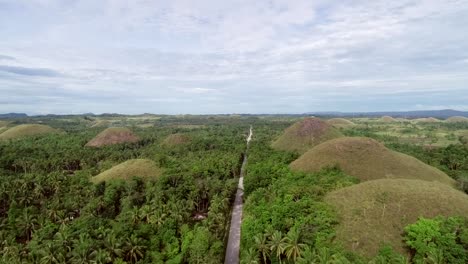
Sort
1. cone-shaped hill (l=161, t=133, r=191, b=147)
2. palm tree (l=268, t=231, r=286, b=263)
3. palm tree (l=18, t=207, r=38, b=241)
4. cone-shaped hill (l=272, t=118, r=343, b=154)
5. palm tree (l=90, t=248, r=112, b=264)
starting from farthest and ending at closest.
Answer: cone-shaped hill (l=161, t=133, r=191, b=147), cone-shaped hill (l=272, t=118, r=343, b=154), palm tree (l=18, t=207, r=38, b=241), palm tree (l=268, t=231, r=286, b=263), palm tree (l=90, t=248, r=112, b=264)

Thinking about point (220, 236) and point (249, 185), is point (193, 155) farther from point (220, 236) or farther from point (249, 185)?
point (220, 236)

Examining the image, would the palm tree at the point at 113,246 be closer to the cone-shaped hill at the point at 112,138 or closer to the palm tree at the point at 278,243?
the palm tree at the point at 278,243

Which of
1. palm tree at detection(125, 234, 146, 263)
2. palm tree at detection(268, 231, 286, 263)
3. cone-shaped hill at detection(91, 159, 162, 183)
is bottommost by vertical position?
palm tree at detection(125, 234, 146, 263)

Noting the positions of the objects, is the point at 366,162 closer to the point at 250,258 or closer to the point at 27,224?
the point at 250,258

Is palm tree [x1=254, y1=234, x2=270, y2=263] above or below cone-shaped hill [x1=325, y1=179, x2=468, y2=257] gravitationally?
below

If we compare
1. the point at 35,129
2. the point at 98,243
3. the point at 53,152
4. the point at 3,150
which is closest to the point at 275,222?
the point at 98,243

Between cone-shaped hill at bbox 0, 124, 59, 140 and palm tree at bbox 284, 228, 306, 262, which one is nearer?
palm tree at bbox 284, 228, 306, 262

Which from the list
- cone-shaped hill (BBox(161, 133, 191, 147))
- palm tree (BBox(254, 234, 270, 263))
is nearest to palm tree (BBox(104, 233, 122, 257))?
palm tree (BBox(254, 234, 270, 263))

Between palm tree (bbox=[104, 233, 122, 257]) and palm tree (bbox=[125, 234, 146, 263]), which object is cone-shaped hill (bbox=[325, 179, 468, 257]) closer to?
palm tree (bbox=[125, 234, 146, 263])
